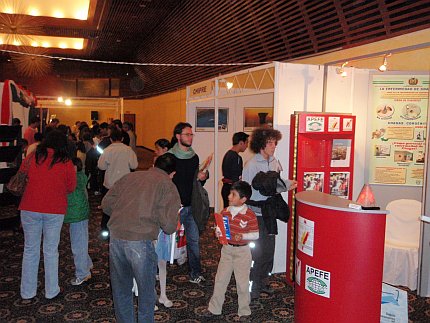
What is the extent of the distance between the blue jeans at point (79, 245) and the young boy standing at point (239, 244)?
1454 millimetres

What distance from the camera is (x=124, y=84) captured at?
22281 mm

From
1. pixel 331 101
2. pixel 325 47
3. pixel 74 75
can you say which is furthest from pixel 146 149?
pixel 331 101

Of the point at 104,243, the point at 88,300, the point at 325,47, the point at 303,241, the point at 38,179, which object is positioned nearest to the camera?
the point at 303,241

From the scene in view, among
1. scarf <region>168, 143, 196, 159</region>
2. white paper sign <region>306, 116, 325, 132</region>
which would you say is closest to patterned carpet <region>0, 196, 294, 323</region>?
scarf <region>168, 143, 196, 159</region>

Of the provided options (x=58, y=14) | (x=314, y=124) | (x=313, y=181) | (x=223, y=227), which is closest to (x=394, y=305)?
(x=223, y=227)

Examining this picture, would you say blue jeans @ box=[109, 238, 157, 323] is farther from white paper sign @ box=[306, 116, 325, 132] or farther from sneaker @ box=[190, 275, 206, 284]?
white paper sign @ box=[306, 116, 325, 132]

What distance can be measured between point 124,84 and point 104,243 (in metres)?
17.7

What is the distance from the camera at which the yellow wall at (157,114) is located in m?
15.7

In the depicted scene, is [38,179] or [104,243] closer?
[38,179]

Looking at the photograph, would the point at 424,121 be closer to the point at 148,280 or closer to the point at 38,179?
the point at 148,280

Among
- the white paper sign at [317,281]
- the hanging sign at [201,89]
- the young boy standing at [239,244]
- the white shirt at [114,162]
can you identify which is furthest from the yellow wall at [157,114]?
the white paper sign at [317,281]

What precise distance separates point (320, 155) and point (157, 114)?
51.7 feet

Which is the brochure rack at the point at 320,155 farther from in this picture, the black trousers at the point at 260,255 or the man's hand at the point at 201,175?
the man's hand at the point at 201,175

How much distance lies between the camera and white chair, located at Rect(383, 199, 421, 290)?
416 cm
